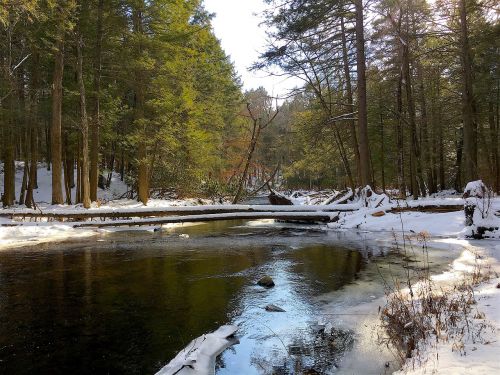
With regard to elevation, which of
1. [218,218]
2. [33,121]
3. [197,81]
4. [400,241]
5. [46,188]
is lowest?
[400,241]

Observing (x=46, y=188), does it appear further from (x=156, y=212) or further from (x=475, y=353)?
(x=475, y=353)

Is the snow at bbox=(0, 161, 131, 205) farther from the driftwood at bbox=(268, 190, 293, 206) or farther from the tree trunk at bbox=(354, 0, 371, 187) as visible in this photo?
the tree trunk at bbox=(354, 0, 371, 187)

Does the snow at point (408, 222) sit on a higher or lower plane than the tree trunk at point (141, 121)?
lower

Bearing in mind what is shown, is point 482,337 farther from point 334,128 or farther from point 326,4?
point 334,128

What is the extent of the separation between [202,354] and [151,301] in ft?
8.00

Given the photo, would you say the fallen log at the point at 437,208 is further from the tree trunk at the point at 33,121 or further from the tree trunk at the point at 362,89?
the tree trunk at the point at 33,121

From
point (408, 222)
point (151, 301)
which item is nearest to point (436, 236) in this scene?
point (408, 222)

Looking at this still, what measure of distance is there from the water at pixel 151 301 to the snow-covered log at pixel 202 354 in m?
0.14

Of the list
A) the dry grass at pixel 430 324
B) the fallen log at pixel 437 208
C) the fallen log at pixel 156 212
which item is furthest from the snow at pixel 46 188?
the dry grass at pixel 430 324

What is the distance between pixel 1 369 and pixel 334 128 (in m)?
21.6

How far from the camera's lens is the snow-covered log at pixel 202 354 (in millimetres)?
3691

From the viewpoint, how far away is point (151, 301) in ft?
20.5

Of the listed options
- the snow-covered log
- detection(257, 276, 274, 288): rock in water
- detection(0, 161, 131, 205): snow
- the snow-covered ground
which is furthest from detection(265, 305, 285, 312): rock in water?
detection(0, 161, 131, 205): snow

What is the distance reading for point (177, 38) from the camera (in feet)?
74.2
